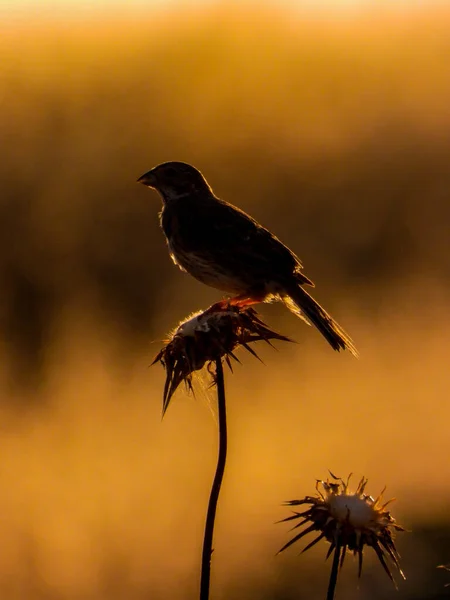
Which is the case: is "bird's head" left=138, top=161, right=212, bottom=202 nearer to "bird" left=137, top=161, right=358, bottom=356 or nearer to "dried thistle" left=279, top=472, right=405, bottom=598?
"bird" left=137, top=161, right=358, bottom=356

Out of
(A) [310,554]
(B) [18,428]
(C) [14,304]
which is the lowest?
(A) [310,554]

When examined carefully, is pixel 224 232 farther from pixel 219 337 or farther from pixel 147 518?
pixel 147 518

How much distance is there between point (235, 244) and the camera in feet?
29.3

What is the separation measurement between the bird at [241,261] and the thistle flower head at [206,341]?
2165mm

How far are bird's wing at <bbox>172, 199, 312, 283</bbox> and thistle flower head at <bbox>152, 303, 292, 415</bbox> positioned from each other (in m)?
2.54

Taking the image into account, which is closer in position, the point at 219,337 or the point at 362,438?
the point at 219,337

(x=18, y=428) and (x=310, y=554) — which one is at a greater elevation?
(x=18, y=428)

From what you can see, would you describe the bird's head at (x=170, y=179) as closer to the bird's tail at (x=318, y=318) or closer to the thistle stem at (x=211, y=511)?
the bird's tail at (x=318, y=318)

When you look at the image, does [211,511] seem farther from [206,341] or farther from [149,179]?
[149,179]

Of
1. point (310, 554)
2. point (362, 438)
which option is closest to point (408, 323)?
point (362, 438)

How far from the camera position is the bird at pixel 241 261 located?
341 inches

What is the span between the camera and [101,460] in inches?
602

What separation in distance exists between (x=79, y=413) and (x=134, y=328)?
6.58ft

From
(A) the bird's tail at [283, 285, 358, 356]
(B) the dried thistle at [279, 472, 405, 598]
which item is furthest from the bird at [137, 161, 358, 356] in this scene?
(B) the dried thistle at [279, 472, 405, 598]
